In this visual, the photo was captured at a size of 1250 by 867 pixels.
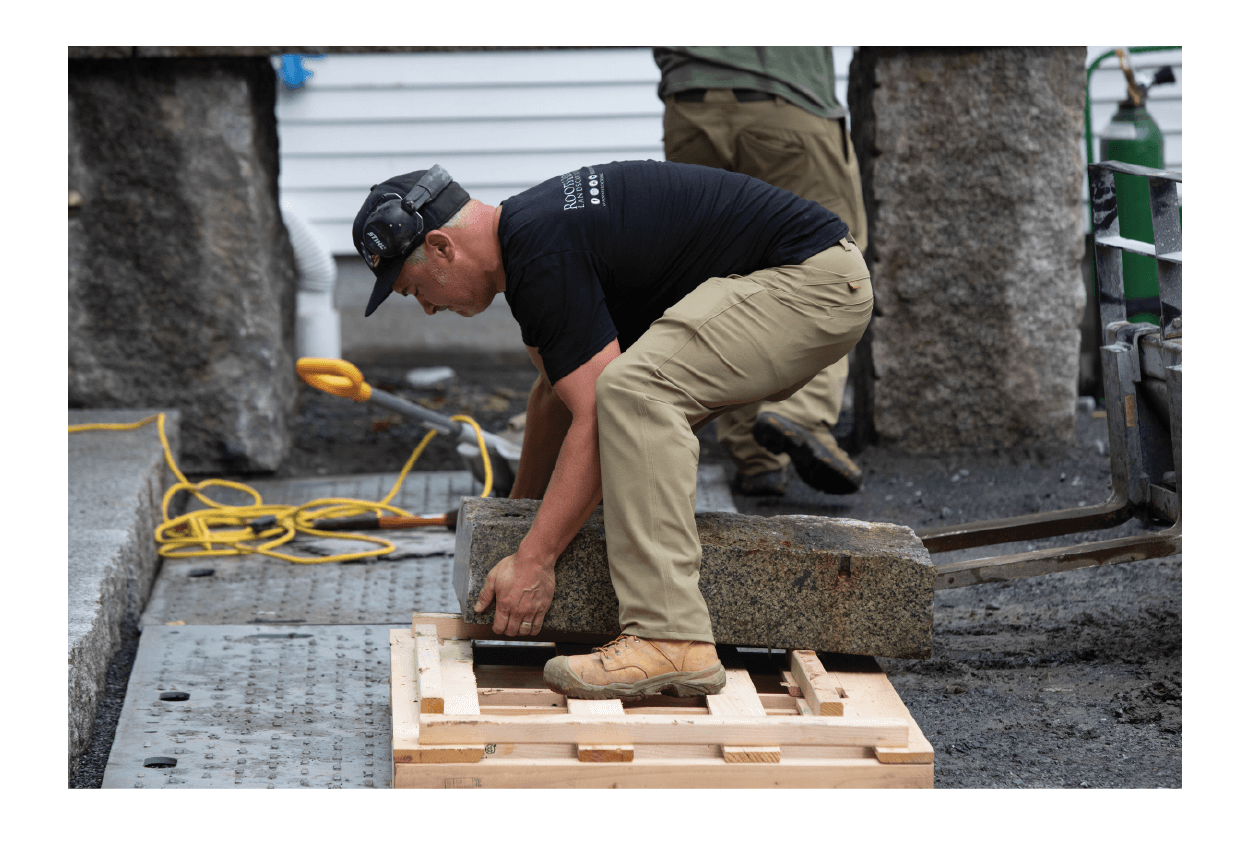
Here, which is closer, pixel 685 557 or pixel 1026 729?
pixel 685 557

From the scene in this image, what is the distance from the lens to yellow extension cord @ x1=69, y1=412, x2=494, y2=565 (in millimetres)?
4414

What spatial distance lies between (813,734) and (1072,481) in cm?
312

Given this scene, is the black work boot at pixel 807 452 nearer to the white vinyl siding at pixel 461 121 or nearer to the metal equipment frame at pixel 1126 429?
the metal equipment frame at pixel 1126 429

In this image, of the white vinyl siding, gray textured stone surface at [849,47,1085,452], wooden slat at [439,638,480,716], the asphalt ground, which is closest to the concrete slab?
the asphalt ground

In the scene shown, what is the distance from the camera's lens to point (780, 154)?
16.1ft

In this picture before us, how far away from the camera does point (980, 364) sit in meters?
5.63

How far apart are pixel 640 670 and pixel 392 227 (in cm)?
105

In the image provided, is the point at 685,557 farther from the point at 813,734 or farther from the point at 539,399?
the point at 539,399

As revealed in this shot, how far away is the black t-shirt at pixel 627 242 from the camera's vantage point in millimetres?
2652

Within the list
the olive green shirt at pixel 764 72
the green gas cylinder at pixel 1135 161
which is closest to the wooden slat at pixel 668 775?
the olive green shirt at pixel 764 72

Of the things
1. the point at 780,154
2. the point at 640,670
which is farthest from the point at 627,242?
the point at 780,154

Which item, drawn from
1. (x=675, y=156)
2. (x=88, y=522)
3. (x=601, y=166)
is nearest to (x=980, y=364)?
(x=675, y=156)

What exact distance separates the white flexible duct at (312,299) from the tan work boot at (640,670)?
5.04 metres

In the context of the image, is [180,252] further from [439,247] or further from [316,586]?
[439,247]
